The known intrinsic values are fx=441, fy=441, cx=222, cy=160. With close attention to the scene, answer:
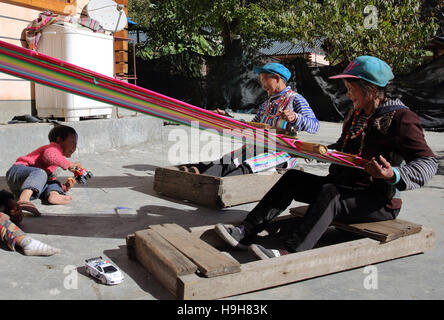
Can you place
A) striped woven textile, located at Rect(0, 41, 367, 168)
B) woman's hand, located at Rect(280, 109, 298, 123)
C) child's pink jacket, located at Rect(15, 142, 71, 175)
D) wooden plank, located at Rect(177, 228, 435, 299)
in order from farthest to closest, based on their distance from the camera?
child's pink jacket, located at Rect(15, 142, 71, 175) → woman's hand, located at Rect(280, 109, 298, 123) → striped woven textile, located at Rect(0, 41, 367, 168) → wooden plank, located at Rect(177, 228, 435, 299)

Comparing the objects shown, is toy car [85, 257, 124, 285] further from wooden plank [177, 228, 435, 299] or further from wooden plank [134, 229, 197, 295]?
wooden plank [177, 228, 435, 299]

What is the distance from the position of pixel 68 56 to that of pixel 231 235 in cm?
447

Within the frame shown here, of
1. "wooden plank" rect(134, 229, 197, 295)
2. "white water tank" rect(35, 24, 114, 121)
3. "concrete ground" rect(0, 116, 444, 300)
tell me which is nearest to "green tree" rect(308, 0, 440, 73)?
"concrete ground" rect(0, 116, 444, 300)

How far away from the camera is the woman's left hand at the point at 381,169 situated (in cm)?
254

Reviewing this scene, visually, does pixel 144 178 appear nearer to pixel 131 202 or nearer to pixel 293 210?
pixel 131 202

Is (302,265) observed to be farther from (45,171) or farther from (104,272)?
(45,171)

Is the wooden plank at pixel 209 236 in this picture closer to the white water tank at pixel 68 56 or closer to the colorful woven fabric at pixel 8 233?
the colorful woven fabric at pixel 8 233

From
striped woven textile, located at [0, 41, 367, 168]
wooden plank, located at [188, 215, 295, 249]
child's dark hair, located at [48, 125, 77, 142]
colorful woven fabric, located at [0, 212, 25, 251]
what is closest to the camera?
striped woven textile, located at [0, 41, 367, 168]

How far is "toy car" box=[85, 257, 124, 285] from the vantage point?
243cm

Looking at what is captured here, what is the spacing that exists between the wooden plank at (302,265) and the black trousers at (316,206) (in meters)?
0.14

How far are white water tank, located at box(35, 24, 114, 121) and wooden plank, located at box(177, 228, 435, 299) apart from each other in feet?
15.6

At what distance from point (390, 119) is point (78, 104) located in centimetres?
490

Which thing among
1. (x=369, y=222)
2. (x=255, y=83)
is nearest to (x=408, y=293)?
(x=369, y=222)

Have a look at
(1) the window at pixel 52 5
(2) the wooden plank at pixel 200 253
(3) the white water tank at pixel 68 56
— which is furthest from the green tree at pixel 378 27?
(2) the wooden plank at pixel 200 253
